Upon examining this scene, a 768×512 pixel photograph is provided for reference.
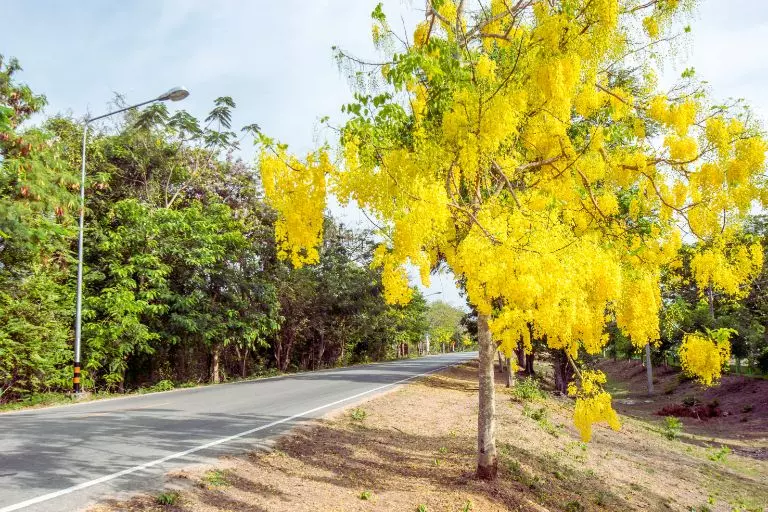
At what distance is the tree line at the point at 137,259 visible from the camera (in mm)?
12977

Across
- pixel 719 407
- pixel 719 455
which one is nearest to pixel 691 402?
pixel 719 407

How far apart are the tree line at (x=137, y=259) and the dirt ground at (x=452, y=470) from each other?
552cm

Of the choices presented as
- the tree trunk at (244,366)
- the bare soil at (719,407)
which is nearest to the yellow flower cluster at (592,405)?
the bare soil at (719,407)

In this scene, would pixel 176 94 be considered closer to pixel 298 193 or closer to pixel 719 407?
pixel 298 193

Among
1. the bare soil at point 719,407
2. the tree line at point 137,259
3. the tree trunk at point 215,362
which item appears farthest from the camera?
the tree trunk at point 215,362

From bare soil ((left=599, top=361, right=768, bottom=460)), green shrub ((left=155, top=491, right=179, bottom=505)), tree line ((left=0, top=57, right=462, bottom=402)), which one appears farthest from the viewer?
bare soil ((left=599, top=361, right=768, bottom=460))

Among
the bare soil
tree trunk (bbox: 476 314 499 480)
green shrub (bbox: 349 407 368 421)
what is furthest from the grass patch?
the bare soil

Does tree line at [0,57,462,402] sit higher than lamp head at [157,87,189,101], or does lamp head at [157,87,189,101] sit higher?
lamp head at [157,87,189,101]

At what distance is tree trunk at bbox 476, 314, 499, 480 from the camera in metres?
6.93

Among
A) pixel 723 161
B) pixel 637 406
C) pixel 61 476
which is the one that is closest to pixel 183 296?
pixel 61 476

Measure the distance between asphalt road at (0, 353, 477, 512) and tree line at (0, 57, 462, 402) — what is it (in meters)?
3.83

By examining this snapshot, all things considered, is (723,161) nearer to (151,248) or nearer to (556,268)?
(556,268)

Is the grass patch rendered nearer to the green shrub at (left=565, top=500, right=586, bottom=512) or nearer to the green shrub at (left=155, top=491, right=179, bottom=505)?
the green shrub at (left=155, top=491, right=179, bottom=505)

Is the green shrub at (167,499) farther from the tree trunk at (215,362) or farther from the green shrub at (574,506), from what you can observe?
the tree trunk at (215,362)
